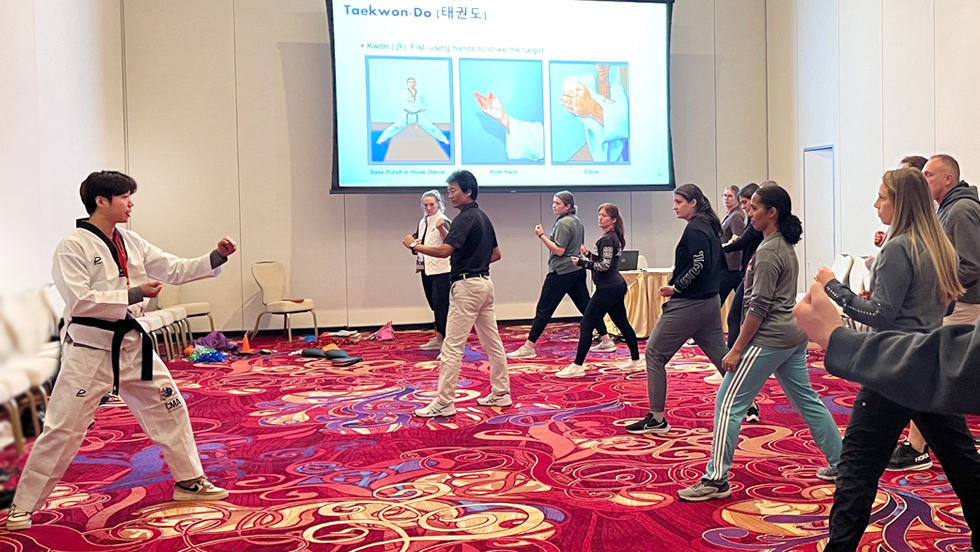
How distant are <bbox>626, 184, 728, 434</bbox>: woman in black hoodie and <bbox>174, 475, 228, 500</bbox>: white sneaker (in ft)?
7.31

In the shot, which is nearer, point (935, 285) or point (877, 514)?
point (935, 285)

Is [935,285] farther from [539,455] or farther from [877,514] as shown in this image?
[539,455]

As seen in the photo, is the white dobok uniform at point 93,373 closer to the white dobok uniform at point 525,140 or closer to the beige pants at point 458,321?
the beige pants at point 458,321

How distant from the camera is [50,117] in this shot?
4.21m

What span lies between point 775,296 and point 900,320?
630mm

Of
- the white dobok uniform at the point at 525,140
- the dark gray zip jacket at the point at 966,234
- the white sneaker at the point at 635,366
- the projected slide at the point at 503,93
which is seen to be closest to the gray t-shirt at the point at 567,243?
the white sneaker at the point at 635,366

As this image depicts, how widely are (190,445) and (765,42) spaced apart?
9715 mm

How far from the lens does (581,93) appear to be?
1009 cm

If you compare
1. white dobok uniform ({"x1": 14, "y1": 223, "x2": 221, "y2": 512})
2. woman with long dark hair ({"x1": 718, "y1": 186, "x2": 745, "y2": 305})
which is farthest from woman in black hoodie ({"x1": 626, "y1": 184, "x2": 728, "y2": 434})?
white dobok uniform ({"x1": 14, "y1": 223, "x2": 221, "y2": 512})

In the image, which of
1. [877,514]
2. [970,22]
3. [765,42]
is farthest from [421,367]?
[765,42]

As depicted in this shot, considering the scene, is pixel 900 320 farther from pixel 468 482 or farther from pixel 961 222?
pixel 468 482

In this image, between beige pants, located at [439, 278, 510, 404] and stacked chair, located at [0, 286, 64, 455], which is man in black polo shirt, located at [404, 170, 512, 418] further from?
stacked chair, located at [0, 286, 64, 455]

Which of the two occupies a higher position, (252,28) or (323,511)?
(252,28)

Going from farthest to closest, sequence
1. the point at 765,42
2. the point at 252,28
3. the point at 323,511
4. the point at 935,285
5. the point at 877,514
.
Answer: the point at 765,42, the point at 252,28, the point at 323,511, the point at 877,514, the point at 935,285
